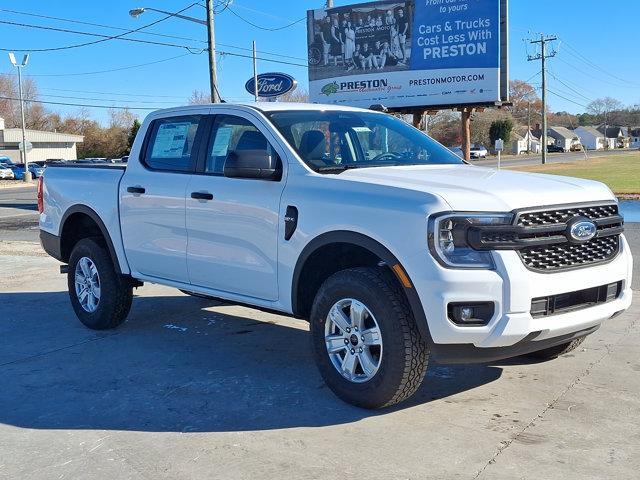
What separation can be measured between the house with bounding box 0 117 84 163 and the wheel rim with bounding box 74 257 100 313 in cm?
7196

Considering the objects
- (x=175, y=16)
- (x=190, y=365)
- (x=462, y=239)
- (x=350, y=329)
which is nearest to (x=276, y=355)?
(x=190, y=365)

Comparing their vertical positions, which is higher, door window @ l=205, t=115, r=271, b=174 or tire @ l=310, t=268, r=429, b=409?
door window @ l=205, t=115, r=271, b=174

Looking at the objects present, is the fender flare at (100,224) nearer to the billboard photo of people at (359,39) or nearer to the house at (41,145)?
the billboard photo of people at (359,39)

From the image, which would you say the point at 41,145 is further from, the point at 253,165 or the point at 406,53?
the point at 253,165

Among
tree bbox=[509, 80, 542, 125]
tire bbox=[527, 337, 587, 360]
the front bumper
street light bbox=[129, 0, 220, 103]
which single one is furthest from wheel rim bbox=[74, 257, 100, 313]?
tree bbox=[509, 80, 542, 125]

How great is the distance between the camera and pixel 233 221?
17.1 feet

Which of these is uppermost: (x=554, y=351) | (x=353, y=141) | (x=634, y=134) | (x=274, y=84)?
(x=634, y=134)

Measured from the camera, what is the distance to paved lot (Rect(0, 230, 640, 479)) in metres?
3.75

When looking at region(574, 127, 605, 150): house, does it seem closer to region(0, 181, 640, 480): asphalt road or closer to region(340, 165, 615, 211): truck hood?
region(0, 181, 640, 480): asphalt road

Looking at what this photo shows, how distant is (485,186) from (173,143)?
2.90 metres

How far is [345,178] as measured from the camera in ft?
15.1

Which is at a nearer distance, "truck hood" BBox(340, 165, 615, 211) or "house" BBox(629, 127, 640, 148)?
"truck hood" BBox(340, 165, 615, 211)

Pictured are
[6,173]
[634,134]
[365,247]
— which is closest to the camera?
[365,247]

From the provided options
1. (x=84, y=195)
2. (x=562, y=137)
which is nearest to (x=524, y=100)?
(x=562, y=137)
